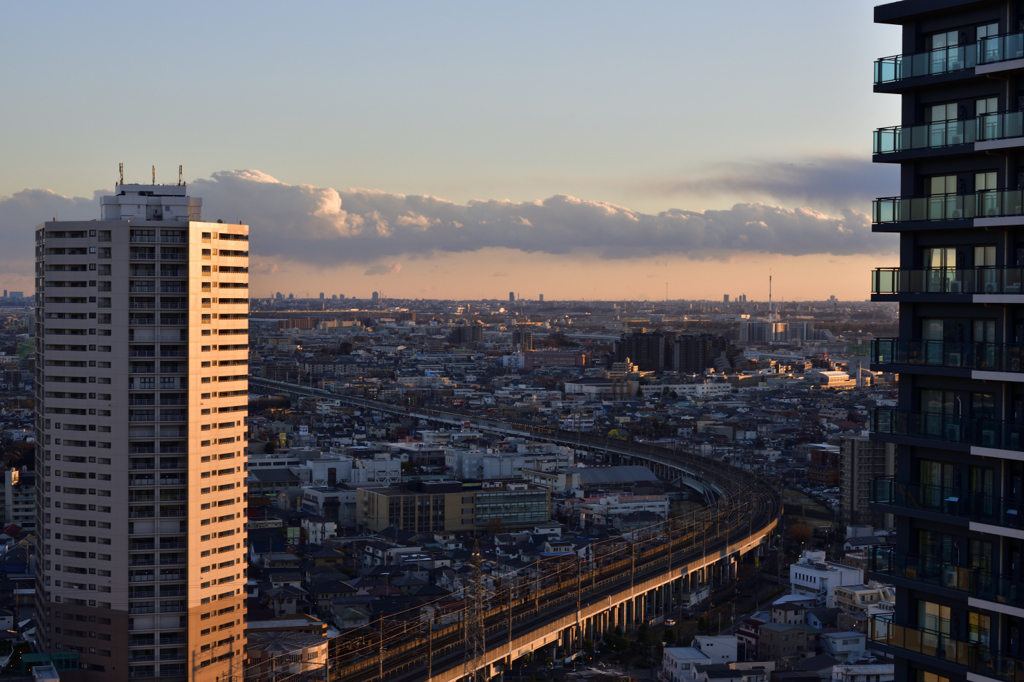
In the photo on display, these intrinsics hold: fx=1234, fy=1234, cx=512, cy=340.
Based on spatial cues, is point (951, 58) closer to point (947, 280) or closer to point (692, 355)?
point (947, 280)

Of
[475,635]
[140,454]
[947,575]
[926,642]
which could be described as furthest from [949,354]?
[140,454]

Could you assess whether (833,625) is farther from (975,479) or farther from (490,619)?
(975,479)

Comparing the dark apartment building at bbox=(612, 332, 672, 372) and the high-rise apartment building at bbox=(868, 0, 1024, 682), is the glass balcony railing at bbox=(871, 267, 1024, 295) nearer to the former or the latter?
the high-rise apartment building at bbox=(868, 0, 1024, 682)

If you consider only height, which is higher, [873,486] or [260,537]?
[873,486]

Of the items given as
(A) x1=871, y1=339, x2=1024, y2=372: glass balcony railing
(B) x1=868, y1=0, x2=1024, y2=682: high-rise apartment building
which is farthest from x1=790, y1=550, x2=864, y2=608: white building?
(A) x1=871, y1=339, x2=1024, y2=372: glass balcony railing

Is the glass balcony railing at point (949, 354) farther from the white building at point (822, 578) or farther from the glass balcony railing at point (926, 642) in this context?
the white building at point (822, 578)

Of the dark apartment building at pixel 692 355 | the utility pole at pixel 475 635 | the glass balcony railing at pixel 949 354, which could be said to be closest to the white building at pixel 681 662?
the utility pole at pixel 475 635

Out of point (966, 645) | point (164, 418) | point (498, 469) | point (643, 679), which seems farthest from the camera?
point (498, 469)

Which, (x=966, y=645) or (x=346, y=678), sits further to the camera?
(x=346, y=678)

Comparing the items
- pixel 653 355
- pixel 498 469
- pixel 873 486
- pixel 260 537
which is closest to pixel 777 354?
pixel 653 355
